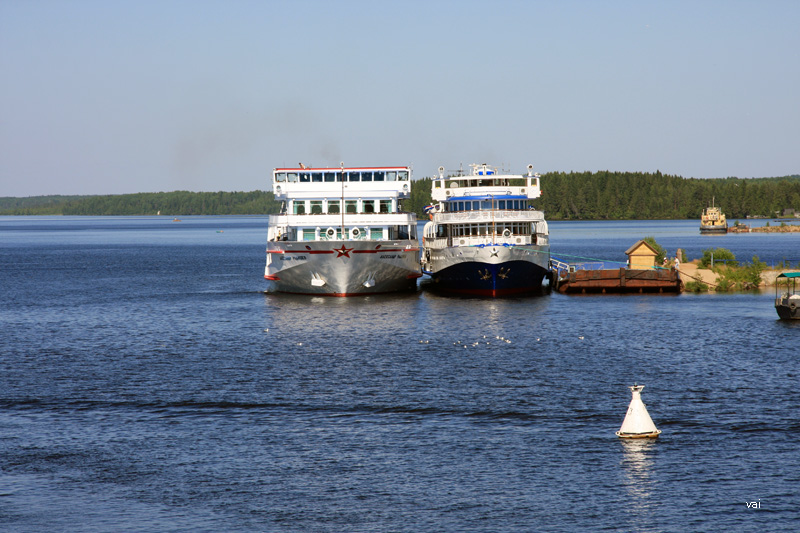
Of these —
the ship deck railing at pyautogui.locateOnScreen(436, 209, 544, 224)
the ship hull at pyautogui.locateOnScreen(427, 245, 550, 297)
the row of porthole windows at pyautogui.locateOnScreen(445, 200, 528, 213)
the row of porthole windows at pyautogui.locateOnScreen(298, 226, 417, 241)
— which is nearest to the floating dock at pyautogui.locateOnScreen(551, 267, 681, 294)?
the ship hull at pyautogui.locateOnScreen(427, 245, 550, 297)

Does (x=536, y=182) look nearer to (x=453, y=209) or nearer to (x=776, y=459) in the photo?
(x=453, y=209)

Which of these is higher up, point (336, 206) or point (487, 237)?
point (336, 206)

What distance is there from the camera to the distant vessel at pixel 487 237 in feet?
243

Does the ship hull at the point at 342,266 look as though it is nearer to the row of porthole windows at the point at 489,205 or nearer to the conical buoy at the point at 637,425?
the row of porthole windows at the point at 489,205

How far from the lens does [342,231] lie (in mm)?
70062

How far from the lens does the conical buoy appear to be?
30.3 metres

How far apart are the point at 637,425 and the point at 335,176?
4822 cm

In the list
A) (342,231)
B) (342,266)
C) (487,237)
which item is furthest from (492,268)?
(342,231)

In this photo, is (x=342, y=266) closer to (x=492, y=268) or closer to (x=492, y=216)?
(x=492, y=268)

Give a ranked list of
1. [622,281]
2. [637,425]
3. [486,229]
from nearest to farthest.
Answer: [637,425] → [486,229] → [622,281]

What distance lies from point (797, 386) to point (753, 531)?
17255mm

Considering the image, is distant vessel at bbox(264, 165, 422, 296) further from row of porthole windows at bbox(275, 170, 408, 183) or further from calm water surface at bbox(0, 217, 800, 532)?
calm water surface at bbox(0, 217, 800, 532)

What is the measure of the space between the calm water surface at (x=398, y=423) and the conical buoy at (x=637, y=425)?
58 centimetres

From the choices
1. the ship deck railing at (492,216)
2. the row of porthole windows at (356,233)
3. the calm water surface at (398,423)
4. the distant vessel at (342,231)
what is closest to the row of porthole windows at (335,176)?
the distant vessel at (342,231)
